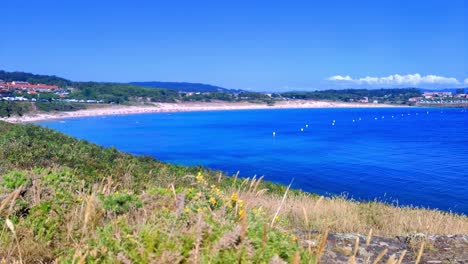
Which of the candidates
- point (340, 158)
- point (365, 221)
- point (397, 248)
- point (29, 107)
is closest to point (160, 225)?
point (397, 248)

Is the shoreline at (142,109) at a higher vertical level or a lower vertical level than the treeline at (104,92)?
lower

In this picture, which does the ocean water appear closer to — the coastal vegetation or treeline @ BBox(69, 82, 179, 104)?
the coastal vegetation

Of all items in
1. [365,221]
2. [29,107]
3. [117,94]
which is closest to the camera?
[365,221]

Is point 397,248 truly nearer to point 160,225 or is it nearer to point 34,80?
point 160,225

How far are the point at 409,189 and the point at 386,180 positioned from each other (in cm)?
412

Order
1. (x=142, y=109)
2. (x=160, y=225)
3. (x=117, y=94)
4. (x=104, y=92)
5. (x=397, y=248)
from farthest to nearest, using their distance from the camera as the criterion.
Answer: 1. (x=104, y=92)
2. (x=117, y=94)
3. (x=142, y=109)
4. (x=397, y=248)
5. (x=160, y=225)

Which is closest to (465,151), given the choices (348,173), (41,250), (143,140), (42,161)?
(348,173)

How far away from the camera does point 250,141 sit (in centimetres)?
7338

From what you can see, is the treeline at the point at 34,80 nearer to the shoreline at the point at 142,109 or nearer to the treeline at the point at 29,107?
Answer: the shoreline at the point at 142,109

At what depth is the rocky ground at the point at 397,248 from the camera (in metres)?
4.81

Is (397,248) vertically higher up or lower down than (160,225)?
lower down

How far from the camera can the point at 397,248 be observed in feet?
18.0

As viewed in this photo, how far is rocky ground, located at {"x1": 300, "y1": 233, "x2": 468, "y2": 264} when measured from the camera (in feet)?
15.8

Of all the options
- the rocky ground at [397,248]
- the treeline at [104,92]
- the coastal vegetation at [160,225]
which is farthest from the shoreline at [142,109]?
the rocky ground at [397,248]
